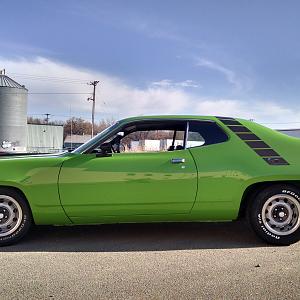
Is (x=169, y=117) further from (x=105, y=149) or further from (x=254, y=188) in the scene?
(x=254, y=188)

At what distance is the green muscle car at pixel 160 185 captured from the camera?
16.3 feet

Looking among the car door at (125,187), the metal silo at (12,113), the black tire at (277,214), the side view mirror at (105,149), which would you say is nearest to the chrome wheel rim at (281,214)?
the black tire at (277,214)

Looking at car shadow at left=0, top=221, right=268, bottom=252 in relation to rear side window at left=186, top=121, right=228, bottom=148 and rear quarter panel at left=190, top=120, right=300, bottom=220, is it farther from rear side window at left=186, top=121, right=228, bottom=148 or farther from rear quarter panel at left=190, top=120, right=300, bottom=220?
rear side window at left=186, top=121, right=228, bottom=148

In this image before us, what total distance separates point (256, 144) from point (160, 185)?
135 centimetres

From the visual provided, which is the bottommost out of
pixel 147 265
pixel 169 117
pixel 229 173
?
pixel 147 265

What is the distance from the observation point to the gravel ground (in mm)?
3654

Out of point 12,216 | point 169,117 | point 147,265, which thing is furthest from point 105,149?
point 147,265

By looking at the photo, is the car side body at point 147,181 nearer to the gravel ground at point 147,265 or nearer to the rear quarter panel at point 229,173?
the rear quarter panel at point 229,173

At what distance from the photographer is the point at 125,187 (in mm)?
4969

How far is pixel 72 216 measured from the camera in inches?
198

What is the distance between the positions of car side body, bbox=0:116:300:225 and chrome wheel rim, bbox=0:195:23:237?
161mm

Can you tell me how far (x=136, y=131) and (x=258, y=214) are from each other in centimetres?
194

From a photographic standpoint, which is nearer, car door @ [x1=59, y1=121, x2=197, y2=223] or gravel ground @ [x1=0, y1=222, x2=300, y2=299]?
gravel ground @ [x1=0, y1=222, x2=300, y2=299]

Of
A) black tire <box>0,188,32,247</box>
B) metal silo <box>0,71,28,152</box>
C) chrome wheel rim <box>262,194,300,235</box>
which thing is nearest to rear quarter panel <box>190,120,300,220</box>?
chrome wheel rim <box>262,194,300,235</box>
